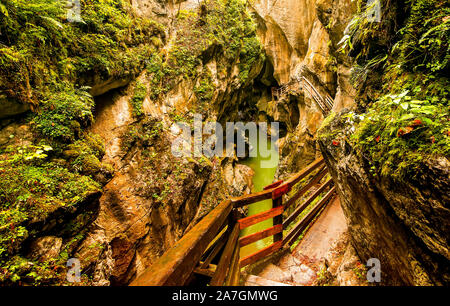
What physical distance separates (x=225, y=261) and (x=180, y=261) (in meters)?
0.69

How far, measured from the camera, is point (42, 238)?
2.57m

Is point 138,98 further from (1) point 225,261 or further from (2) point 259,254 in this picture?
(1) point 225,261

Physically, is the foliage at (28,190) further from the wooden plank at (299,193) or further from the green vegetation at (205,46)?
the green vegetation at (205,46)

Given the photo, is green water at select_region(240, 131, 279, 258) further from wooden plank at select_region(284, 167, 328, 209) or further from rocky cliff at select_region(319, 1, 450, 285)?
rocky cliff at select_region(319, 1, 450, 285)

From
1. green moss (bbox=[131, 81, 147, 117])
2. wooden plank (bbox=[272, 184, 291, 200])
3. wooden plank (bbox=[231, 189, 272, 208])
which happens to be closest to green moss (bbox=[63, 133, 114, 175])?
green moss (bbox=[131, 81, 147, 117])

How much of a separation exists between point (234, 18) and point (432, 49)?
12.1 meters

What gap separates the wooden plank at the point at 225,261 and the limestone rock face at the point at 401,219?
170 centimetres

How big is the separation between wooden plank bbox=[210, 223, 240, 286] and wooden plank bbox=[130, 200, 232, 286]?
0.23 m

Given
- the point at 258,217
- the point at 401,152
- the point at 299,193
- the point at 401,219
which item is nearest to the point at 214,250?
the point at 258,217

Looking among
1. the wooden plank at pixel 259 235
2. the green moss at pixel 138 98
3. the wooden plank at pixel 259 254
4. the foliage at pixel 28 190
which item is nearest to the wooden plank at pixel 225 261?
the wooden plank at pixel 259 235

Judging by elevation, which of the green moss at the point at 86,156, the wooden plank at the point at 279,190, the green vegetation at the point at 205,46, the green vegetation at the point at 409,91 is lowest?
the wooden plank at the point at 279,190

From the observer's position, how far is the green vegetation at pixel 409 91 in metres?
1.53

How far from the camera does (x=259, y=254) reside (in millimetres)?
2732
